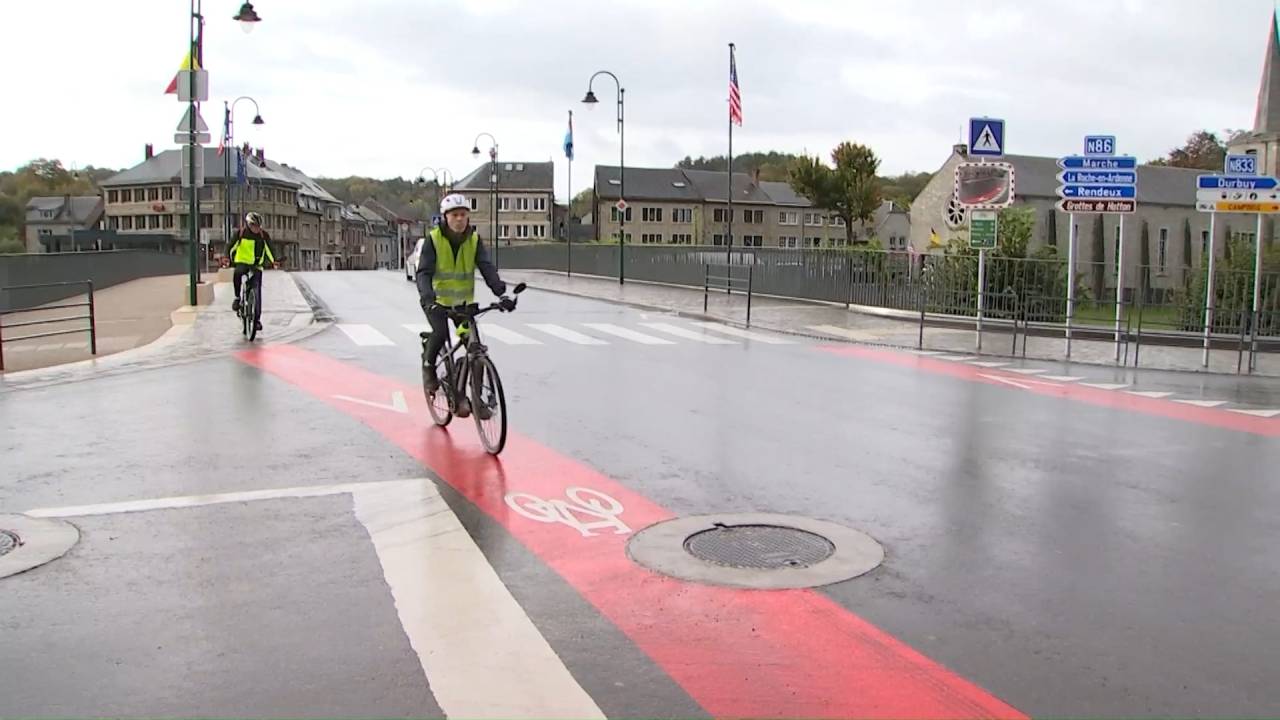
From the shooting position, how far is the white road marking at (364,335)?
651 inches

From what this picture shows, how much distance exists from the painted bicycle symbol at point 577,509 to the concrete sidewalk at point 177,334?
768cm

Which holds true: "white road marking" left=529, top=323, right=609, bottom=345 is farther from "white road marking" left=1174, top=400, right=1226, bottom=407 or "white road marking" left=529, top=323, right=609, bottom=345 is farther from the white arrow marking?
"white road marking" left=1174, top=400, right=1226, bottom=407

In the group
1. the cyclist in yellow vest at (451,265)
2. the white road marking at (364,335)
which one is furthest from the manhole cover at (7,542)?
the white road marking at (364,335)

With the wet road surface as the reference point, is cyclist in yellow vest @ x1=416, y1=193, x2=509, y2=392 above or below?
above

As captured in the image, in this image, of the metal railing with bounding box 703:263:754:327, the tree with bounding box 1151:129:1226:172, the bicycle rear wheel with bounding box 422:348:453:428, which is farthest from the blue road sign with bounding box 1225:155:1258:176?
the tree with bounding box 1151:129:1226:172

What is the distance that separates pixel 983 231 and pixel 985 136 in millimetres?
1663

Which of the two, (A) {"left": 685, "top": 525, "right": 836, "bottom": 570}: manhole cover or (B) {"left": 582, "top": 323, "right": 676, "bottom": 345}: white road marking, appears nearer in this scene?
(A) {"left": 685, "top": 525, "right": 836, "bottom": 570}: manhole cover

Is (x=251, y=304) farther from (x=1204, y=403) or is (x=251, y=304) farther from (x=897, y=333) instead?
(x=1204, y=403)

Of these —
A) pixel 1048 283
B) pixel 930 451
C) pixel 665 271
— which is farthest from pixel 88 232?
pixel 930 451

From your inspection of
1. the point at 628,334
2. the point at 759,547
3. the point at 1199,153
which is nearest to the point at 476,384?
the point at 759,547

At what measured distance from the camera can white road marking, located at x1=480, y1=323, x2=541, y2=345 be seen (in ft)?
55.3

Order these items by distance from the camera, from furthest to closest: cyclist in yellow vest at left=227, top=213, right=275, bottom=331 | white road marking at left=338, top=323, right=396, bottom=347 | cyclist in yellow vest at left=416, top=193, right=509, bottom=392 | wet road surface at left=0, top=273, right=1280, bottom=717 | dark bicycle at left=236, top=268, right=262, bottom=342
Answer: white road marking at left=338, top=323, right=396, bottom=347, dark bicycle at left=236, top=268, right=262, bottom=342, cyclist in yellow vest at left=227, top=213, right=275, bottom=331, cyclist in yellow vest at left=416, top=193, right=509, bottom=392, wet road surface at left=0, top=273, right=1280, bottom=717

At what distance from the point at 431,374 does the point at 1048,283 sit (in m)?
15.0

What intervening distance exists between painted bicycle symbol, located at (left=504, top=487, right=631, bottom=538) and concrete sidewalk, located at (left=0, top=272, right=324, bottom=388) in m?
7.68
